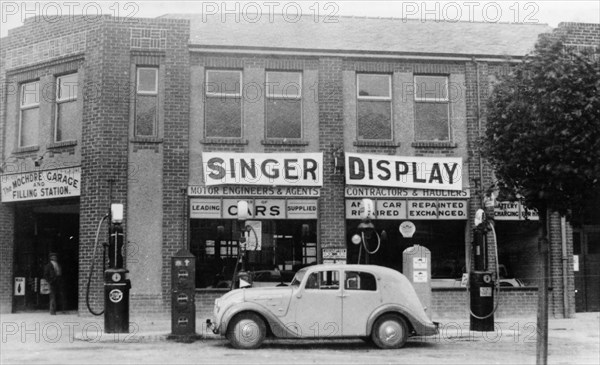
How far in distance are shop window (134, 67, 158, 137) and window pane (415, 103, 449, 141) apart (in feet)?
20.9

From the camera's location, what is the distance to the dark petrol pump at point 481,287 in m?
15.1

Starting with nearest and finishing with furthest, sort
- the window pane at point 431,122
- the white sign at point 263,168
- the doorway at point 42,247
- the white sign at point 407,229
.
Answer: the white sign at point 263,168 → the white sign at point 407,229 → the window pane at point 431,122 → the doorway at point 42,247

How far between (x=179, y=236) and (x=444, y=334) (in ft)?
21.1

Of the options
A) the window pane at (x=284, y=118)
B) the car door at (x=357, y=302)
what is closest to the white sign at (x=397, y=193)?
the window pane at (x=284, y=118)

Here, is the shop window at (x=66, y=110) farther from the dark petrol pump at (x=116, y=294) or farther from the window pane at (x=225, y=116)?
the dark petrol pump at (x=116, y=294)

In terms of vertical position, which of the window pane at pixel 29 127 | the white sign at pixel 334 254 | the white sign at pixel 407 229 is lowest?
the white sign at pixel 334 254

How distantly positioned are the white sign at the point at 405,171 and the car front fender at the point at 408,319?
212 inches

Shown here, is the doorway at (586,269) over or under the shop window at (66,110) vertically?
under

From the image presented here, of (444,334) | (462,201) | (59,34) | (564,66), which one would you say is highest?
(59,34)

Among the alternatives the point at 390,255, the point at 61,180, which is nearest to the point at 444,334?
the point at 390,255

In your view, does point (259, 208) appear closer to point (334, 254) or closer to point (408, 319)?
point (334, 254)

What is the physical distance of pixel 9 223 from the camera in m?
19.0

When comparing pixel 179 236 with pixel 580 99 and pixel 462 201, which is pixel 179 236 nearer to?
pixel 462 201

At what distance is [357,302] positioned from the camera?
1300 cm
